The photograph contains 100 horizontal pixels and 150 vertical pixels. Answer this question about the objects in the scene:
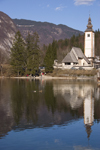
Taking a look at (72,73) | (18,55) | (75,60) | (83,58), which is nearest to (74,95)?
(72,73)

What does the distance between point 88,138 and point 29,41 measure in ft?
249

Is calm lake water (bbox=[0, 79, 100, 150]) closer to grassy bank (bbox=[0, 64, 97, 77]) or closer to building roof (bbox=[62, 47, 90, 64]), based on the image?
grassy bank (bbox=[0, 64, 97, 77])

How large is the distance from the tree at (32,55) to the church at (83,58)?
926 cm

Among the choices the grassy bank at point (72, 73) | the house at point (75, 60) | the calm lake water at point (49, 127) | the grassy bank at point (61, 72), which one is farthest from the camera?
the house at point (75, 60)

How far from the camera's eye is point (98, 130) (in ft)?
51.5

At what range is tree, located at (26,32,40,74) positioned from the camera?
82.2 metres

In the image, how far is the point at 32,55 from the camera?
A: 85.3 m

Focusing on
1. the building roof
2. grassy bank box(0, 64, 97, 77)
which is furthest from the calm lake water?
the building roof

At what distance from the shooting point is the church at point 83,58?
90.7 meters

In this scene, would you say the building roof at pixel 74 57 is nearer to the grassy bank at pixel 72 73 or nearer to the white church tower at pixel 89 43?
the white church tower at pixel 89 43

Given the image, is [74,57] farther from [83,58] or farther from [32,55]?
[32,55]

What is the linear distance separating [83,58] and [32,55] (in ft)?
64.3

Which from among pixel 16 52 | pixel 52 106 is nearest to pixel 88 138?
pixel 52 106

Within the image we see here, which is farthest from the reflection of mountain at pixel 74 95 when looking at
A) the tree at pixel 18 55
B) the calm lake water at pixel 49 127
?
the tree at pixel 18 55
